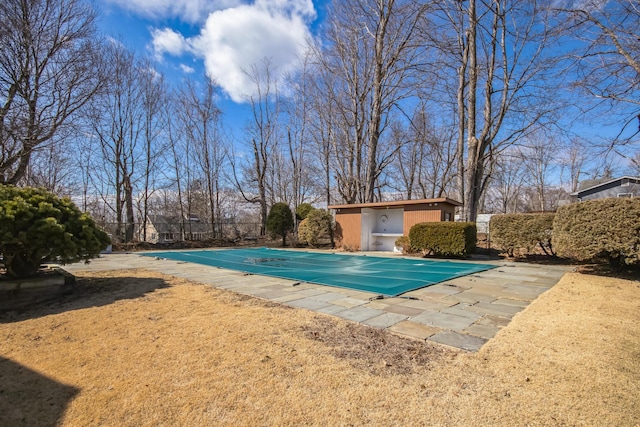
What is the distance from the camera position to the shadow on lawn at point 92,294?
4.34 meters

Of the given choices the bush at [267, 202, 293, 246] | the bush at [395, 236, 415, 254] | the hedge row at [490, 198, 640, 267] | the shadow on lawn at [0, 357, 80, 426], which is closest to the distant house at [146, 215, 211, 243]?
the bush at [267, 202, 293, 246]

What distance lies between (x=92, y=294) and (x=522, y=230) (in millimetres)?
11386

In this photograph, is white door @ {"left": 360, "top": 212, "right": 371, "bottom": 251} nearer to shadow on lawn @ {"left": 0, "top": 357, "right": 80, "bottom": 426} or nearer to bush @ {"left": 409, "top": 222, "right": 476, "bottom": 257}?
bush @ {"left": 409, "top": 222, "right": 476, "bottom": 257}

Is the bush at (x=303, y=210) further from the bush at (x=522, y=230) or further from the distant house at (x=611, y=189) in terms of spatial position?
the distant house at (x=611, y=189)

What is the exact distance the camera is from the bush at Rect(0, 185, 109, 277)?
4.53 m

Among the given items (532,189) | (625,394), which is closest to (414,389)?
(625,394)

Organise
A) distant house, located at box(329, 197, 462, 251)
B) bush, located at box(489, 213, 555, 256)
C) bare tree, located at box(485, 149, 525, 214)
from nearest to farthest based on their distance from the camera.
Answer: bush, located at box(489, 213, 555, 256) → distant house, located at box(329, 197, 462, 251) → bare tree, located at box(485, 149, 525, 214)

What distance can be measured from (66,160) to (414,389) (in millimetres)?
21839

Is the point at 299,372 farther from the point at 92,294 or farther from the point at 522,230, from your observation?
the point at 522,230

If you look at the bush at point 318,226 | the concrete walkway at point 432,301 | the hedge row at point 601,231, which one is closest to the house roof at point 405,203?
the bush at point 318,226

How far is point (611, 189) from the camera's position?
74.6 ft

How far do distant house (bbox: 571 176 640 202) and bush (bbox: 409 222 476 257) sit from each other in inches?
723

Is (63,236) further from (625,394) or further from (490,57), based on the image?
(490,57)

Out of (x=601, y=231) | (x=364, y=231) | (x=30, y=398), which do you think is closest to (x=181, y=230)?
(x=364, y=231)
